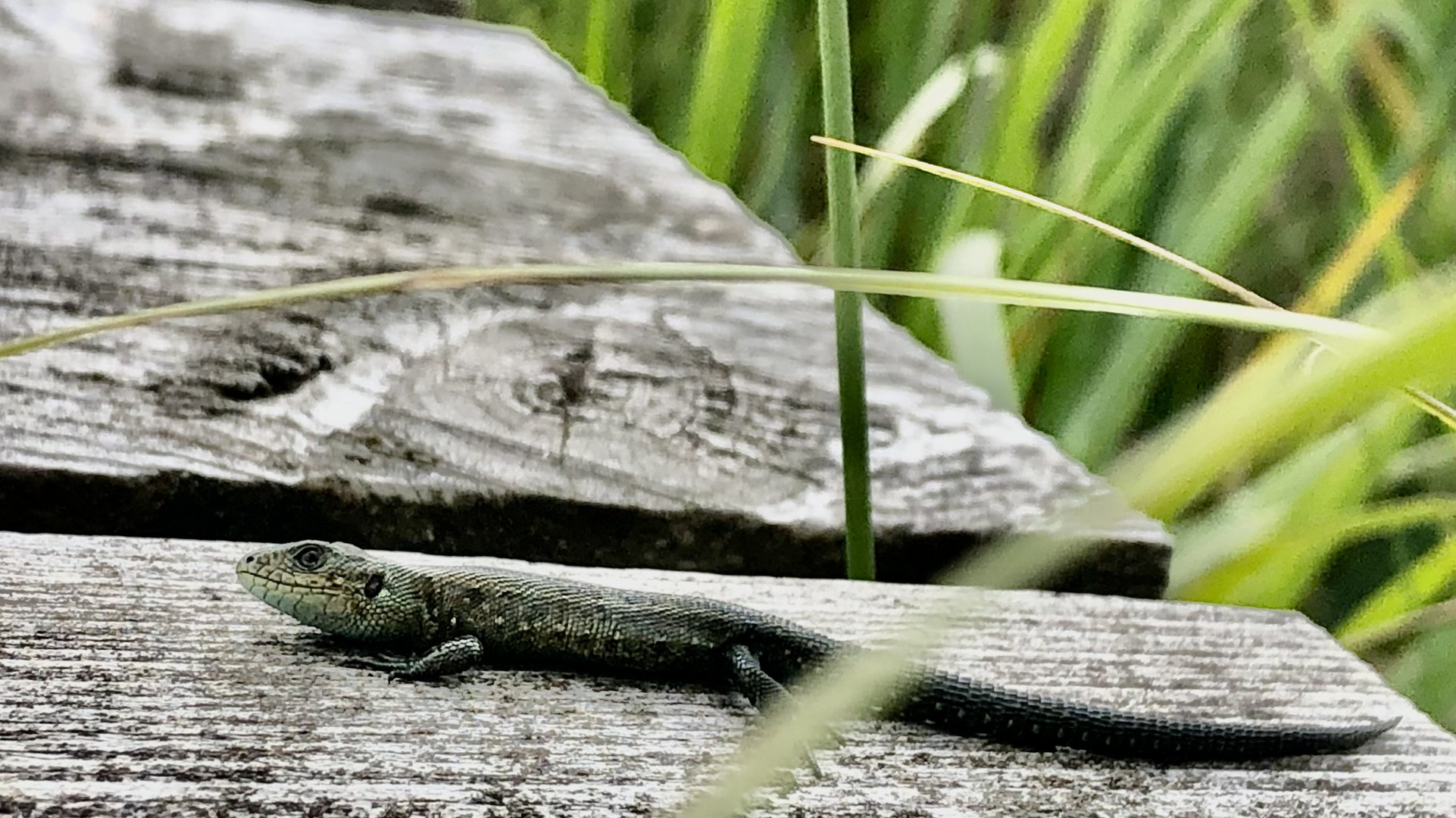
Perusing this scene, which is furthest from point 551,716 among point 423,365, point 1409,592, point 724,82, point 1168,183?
point 1168,183

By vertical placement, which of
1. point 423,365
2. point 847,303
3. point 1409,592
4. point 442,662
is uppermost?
point 847,303

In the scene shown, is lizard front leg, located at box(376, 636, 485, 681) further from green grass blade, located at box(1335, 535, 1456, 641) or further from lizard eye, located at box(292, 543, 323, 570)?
green grass blade, located at box(1335, 535, 1456, 641)

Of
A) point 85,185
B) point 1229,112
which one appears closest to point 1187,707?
point 85,185

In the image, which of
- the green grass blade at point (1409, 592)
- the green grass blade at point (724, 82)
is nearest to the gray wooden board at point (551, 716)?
the green grass blade at point (1409, 592)

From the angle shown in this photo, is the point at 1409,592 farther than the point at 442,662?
Yes

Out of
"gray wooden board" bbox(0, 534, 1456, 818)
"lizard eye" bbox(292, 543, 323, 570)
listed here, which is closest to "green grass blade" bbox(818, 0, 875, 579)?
"gray wooden board" bbox(0, 534, 1456, 818)

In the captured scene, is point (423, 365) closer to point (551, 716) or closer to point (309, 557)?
point (309, 557)

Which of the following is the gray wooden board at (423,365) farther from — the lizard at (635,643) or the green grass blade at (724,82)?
the green grass blade at (724,82)
